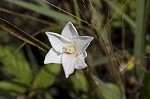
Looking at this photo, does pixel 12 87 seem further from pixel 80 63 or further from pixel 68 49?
pixel 80 63

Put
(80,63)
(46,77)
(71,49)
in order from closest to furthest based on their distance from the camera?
(80,63) → (71,49) → (46,77)

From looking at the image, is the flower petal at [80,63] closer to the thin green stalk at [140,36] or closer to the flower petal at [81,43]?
the flower petal at [81,43]

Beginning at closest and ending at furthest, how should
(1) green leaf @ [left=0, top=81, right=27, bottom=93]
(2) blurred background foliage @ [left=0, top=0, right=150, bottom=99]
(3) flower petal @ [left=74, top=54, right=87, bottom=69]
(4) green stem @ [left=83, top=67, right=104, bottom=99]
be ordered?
(3) flower petal @ [left=74, top=54, right=87, bottom=69] → (4) green stem @ [left=83, top=67, right=104, bottom=99] → (2) blurred background foliage @ [left=0, top=0, right=150, bottom=99] → (1) green leaf @ [left=0, top=81, right=27, bottom=93]

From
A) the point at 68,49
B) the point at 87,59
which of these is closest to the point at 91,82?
the point at 68,49

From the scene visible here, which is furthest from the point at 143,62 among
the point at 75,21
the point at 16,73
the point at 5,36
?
the point at 5,36

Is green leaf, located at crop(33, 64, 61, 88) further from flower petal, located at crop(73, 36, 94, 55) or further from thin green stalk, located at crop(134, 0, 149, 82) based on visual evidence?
flower petal, located at crop(73, 36, 94, 55)

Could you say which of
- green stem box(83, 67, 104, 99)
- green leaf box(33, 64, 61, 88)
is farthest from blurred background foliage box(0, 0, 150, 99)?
green stem box(83, 67, 104, 99)
